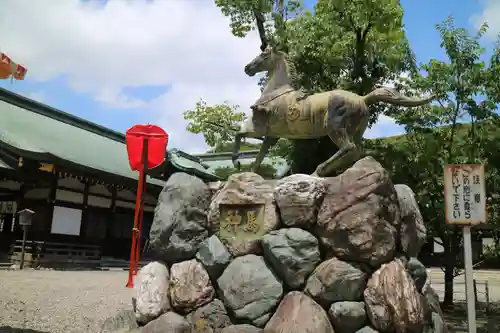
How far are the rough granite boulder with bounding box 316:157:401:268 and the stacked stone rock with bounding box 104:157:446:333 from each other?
11 millimetres

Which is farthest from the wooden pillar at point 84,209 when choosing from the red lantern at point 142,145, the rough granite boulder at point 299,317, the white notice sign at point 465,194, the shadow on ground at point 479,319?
the white notice sign at point 465,194

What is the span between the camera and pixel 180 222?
5.86 metres

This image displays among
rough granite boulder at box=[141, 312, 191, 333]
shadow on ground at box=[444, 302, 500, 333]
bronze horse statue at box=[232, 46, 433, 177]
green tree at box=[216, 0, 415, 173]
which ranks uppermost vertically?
green tree at box=[216, 0, 415, 173]

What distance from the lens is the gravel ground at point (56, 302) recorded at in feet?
22.1

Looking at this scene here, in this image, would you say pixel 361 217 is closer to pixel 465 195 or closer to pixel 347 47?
pixel 465 195

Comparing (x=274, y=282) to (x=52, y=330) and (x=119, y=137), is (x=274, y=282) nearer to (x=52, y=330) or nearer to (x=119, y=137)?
(x=52, y=330)

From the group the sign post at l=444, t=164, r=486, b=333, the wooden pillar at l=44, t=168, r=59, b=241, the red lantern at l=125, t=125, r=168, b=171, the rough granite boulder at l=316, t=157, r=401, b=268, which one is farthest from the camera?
the wooden pillar at l=44, t=168, r=59, b=241

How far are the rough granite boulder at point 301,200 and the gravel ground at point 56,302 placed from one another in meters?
3.39

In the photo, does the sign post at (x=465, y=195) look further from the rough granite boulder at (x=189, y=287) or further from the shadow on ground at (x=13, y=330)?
the shadow on ground at (x=13, y=330)

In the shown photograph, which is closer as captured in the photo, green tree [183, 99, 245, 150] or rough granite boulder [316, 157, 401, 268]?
rough granite boulder [316, 157, 401, 268]

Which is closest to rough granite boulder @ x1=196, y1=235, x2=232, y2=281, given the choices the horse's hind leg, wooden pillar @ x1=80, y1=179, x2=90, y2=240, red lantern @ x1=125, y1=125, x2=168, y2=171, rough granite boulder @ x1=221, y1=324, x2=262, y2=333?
rough granite boulder @ x1=221, y1=324, x2=262, y2=333

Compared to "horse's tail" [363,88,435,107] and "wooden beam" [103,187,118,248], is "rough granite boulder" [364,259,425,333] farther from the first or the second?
"wooden beam" [103,187,118,248]

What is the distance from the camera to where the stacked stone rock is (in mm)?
4953

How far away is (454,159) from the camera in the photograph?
359 inches
